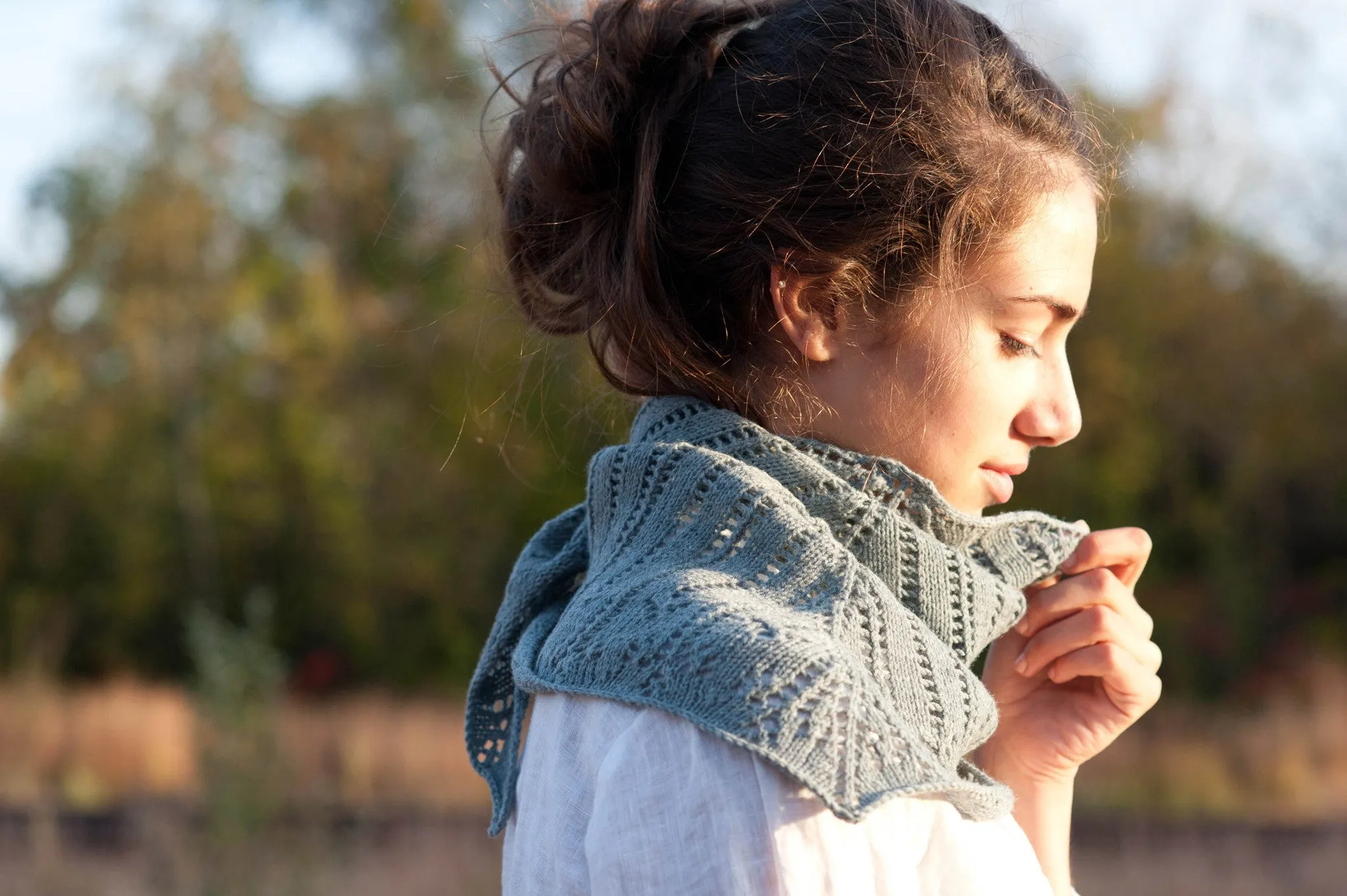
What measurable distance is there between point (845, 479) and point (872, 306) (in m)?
0.20

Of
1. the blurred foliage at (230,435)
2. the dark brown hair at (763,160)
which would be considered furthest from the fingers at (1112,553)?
the blurred foliage at (230,435)

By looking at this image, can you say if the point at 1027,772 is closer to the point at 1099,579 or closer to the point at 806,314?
the point at 1099,579

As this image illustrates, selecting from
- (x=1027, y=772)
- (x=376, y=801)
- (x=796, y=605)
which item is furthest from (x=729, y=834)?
(x=376, y=801)

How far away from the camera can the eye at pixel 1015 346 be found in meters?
1.44

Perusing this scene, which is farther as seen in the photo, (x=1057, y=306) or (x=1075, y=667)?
(x=1075, y=667)

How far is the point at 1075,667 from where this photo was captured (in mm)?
1662

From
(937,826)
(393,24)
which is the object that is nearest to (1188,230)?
(393,24)

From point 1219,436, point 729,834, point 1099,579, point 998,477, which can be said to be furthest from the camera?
point 1219,436

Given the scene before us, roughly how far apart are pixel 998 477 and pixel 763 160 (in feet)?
1.46

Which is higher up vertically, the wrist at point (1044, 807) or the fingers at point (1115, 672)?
the fingers at point (1115, 672)

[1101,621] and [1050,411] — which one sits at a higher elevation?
[1050,411]

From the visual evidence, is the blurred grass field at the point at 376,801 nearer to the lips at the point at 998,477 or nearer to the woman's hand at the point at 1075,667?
the woman's hand at the point at 1075,667

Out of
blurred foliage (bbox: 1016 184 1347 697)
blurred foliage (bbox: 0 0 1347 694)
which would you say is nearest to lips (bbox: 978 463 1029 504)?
blurred foliage (bbox: 0 0 1347 694)

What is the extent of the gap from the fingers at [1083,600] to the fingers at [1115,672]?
0.14 ft
